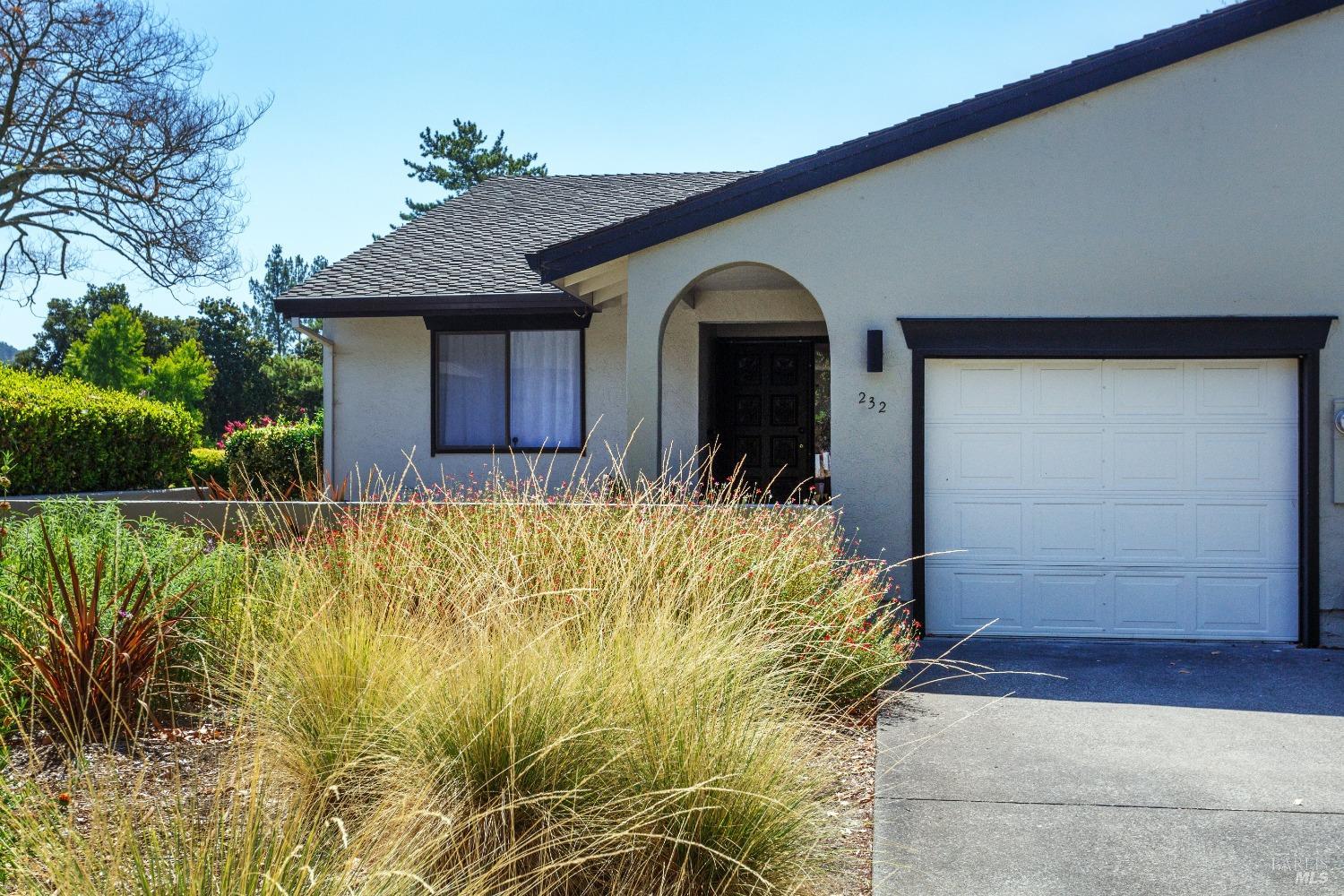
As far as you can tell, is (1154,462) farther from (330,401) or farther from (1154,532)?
(330,401)

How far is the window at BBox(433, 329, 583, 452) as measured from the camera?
12.6 meters

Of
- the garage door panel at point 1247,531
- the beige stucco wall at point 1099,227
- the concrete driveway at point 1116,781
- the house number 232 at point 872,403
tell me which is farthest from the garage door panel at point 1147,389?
the concrete driveway at point 1116,781

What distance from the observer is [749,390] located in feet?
43.2

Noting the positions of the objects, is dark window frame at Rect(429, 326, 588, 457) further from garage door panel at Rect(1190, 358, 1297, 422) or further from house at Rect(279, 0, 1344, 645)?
garage door panel at Rect(1190, 358, 1297, 422)

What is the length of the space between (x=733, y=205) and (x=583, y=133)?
59.1 ft

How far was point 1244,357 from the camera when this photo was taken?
29.3ft

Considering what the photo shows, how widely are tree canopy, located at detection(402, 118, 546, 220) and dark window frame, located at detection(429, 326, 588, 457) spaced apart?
102 ft

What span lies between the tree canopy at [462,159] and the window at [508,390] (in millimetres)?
31121

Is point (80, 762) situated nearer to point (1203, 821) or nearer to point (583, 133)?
point (1203, 821)

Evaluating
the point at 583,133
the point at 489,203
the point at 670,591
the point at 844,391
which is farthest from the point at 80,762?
the point at 583,133

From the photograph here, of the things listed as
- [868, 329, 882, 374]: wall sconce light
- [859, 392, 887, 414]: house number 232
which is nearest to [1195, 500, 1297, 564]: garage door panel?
[859, 392, 887, 414]: house number 232

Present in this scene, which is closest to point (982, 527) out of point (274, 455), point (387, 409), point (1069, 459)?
point (1069, 459)

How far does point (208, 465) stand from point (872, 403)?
12244 millimetres

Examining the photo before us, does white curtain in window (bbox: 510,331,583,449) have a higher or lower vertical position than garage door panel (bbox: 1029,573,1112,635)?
higher
